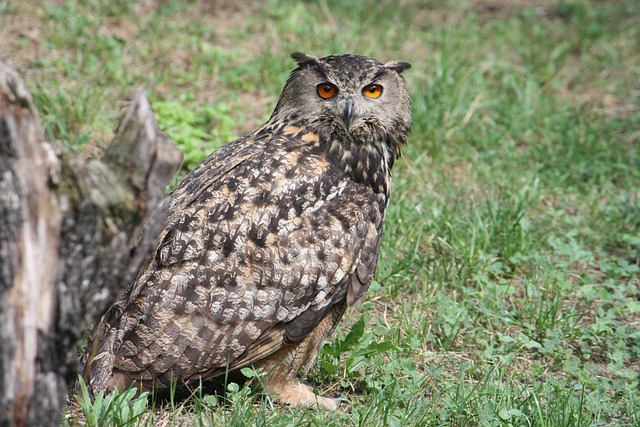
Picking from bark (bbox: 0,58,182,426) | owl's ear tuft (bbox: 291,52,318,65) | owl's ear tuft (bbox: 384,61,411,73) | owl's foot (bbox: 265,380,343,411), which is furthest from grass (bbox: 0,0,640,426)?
owl's ear tuft (bbox: 291,52,318,65)

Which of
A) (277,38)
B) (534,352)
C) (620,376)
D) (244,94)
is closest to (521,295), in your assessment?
(534,352)

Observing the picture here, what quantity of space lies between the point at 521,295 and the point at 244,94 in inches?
119

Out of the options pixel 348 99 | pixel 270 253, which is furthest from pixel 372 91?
pixel 270 253

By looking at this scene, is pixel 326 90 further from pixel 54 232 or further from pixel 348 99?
pixel 54 232

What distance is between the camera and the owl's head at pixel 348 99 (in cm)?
381

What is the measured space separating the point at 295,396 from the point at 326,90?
1.49m

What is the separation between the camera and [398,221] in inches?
194

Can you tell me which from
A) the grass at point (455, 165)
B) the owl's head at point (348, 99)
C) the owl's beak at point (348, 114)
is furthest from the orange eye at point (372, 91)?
the grass at point (455, 165)

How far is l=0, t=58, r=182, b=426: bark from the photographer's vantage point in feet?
6.69

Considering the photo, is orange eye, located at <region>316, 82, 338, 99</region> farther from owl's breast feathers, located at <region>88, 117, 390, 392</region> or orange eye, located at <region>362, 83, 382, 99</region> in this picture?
owl's breast feathers, located at <region>88, 117, 390, 392</region>

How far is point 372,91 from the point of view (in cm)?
391

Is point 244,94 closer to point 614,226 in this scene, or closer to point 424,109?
point 424,109

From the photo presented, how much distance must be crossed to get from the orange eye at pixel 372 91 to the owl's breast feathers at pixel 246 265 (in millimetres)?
406

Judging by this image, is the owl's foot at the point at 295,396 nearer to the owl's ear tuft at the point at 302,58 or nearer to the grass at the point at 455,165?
the grass at the point at 455,165
